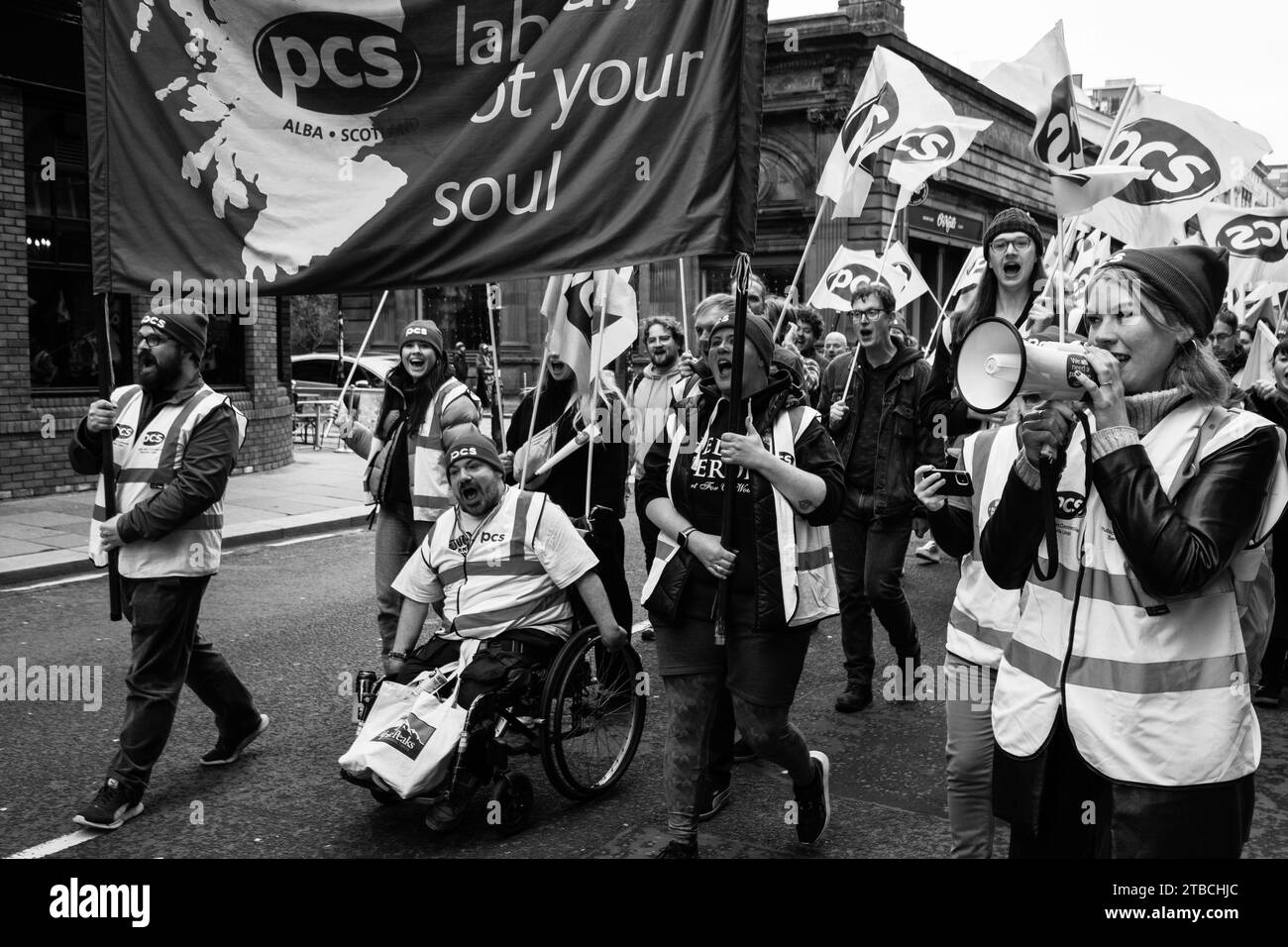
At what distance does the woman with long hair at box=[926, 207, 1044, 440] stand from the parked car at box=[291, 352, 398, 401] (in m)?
19.9

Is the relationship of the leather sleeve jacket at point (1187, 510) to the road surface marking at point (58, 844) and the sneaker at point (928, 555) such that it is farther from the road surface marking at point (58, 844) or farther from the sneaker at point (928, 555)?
the sneaker at point (928, 555)

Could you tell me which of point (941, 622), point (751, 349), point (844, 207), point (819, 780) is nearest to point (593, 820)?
point (819, 780)

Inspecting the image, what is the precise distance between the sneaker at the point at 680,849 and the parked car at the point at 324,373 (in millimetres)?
20486

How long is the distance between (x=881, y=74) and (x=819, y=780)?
5.82m

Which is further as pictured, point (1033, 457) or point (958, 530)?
point (958, 530)

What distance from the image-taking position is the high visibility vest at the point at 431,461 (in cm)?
587

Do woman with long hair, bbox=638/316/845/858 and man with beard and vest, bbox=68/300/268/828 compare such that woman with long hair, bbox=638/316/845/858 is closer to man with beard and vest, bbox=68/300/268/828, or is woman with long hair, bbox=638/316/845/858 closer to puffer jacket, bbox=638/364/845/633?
puffer jacket, bbox=638/364/845/633

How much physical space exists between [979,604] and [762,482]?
0.80m

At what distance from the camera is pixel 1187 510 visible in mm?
2309

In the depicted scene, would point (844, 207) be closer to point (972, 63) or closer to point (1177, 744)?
point (972, 63)

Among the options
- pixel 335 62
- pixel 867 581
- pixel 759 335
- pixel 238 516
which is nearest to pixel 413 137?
pixel 335 62

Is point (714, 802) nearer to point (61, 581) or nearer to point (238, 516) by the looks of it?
point (61, 581)

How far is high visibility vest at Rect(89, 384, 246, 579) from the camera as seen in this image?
461 cm

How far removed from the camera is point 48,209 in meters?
13.0
